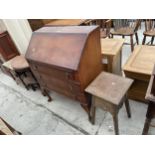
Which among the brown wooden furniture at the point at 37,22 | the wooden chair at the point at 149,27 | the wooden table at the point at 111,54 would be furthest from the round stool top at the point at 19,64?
the wooden chair at the point at 149,27

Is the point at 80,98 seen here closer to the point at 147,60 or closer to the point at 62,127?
the point at 62,127

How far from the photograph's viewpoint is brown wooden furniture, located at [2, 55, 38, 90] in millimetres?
2352

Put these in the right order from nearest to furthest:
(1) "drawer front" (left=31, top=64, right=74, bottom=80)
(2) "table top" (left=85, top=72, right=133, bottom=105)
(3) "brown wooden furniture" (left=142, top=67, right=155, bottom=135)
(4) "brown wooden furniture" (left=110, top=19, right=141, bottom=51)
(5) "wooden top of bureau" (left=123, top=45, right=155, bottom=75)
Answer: (3) "brown wooden furniture" (left=142, top=67, right=155, bottom=135)
(2) "table top" (left=85, top=72, right=133, bottom=105)
(1) "drawer front" (left=31, top=64, right=74, bottom=80)
(5) "wooden top of bureau" (left=123, top=45, right=155, bottom=75)
(4) "brown wooden furniture" (left=110, top=19, right=141, bottom=51)

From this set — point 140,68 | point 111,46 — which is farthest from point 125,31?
point 140,68

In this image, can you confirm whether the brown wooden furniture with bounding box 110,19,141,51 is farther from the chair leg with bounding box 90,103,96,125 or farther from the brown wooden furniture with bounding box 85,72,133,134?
the chair leg with bounding box 90,103,96,125

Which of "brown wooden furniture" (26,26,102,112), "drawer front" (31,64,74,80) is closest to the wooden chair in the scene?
"brown wooden furniture" (26,26,102,112)

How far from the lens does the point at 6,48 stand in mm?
2807

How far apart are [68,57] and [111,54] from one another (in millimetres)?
656

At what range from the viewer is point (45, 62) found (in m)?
1.62

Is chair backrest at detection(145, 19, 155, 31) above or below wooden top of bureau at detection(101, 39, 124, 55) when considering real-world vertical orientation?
below

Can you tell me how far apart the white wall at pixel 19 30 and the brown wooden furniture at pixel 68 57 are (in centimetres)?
73

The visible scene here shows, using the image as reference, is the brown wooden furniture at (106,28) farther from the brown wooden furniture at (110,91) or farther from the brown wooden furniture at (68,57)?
the brown wooden furniture at (110,91)

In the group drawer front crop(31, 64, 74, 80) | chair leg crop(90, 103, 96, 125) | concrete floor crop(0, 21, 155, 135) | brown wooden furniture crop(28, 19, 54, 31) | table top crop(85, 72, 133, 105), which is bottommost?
concrete floor crop(0, 21, 155, 135)

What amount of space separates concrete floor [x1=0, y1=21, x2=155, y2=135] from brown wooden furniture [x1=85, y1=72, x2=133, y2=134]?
27 cm
